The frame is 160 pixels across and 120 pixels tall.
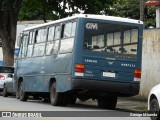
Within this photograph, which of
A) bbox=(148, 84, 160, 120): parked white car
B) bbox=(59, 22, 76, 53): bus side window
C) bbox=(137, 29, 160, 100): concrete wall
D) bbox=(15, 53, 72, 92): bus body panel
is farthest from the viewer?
bbox=(137, 29, 160, 100): concrete wall

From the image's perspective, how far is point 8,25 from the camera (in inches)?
1303

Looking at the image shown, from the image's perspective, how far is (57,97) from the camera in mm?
18828

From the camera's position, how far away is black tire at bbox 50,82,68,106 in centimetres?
1883

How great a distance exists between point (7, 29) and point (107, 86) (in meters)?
16.5

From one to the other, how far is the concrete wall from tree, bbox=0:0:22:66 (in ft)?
39.2

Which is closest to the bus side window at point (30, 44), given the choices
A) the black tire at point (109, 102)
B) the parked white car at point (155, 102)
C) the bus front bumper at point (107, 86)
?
the black tire at point (109, 102)

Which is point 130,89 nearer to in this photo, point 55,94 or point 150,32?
point 55,94

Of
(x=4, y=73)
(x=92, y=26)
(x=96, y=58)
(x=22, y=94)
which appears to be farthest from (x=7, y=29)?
(x=96, y=58)

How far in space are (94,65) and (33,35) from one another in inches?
199

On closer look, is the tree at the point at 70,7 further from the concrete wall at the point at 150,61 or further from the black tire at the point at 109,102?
the black tire at the point at 109,102

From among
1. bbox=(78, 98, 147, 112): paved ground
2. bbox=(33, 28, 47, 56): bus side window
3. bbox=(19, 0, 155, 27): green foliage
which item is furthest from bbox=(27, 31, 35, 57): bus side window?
bbox=(19, 0, 155, 27): green foliage

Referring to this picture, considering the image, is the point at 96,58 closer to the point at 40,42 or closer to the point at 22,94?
the point at 40,42

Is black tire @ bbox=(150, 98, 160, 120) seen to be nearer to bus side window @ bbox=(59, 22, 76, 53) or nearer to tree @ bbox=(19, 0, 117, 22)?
bus side window @ bbox=(59, 22, 76, 53)

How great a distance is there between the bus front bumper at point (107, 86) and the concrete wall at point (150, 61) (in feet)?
13.5
